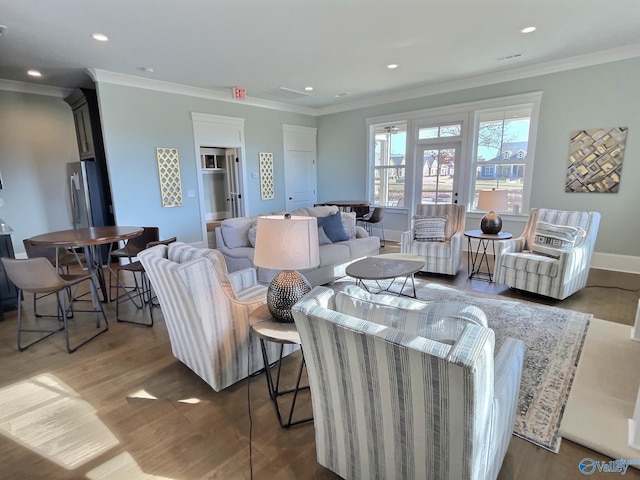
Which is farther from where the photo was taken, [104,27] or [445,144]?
[445,144]

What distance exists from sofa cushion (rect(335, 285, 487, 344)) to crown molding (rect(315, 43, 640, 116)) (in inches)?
205


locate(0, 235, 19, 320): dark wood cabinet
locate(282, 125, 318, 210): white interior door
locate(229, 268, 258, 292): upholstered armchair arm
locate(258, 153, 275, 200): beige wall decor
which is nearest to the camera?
locate(229, 268, 258, 292): upholstered armchair arm

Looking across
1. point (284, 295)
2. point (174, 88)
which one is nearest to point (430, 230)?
point (284, 295)

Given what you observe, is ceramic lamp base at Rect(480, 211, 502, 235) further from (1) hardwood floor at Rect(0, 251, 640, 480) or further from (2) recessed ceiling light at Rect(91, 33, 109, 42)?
(2) recessed ceiling light at Rect(91, 33, 109, 42)

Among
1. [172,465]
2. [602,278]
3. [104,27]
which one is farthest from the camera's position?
[602,278]

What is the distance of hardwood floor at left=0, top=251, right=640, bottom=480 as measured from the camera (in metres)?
1.61

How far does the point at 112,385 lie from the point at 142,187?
152 inches

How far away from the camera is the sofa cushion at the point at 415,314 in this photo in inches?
43.3

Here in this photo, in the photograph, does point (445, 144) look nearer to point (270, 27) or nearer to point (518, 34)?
point (518, 34)

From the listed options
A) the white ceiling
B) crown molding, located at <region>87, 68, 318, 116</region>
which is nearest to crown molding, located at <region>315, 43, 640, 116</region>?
the white ceiling

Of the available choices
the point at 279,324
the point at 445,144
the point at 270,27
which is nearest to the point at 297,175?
the point at 445,144

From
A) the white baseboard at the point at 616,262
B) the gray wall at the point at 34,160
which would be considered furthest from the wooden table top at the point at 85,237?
the white baseboard at the point at 616,262

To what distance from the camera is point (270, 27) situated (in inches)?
133

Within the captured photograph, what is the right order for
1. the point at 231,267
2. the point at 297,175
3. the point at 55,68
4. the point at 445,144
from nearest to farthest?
1. the point at 231,267
2. the point at 55,68
3. the point at 445,144
4. the point at 297,175
